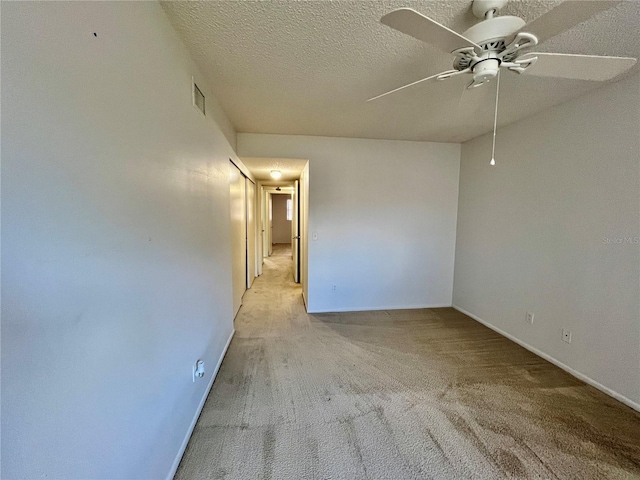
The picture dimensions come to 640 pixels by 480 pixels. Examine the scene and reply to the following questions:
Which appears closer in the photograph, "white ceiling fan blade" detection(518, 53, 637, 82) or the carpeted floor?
"white ceiling fan blade" detection(518, 53, 637, 82)

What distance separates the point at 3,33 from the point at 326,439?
6.98 ft

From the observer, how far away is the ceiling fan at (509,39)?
1046 millimetres

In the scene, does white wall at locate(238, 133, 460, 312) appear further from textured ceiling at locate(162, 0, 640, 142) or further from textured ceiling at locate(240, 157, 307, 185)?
textured ceiling at locate(162, 0, 640, 142)

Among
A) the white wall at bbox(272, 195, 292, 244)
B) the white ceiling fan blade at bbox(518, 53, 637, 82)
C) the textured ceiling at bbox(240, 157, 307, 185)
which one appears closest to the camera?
the white ceiling fan blade at bbox(518, 53, 637, 82)

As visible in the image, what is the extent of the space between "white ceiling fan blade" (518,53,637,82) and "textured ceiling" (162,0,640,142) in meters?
0.27

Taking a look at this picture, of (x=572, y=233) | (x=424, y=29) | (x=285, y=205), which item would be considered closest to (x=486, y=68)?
(x=424, y=29)

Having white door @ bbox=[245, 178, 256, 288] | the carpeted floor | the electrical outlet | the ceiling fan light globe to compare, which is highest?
the ceiling fan light globe

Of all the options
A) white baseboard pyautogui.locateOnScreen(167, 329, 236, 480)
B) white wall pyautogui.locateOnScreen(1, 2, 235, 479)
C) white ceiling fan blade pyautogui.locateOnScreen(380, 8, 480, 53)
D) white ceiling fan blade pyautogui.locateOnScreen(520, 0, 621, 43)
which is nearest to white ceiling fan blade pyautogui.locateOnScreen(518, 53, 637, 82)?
white ceiling fan blade pyautogui.locateOnScreen(520, 0, 621, 43)

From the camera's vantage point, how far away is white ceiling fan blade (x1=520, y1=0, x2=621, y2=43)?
3.34 ft

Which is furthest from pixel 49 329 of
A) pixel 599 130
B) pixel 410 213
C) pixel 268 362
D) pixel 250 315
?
pixel 410 213

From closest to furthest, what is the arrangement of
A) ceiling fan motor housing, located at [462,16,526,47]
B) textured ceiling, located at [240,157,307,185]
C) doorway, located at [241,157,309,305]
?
ceiling fan motor housing, located at [462,16,526,47], textured ceiling, located at [240,157,307,185], doorway, located at [241,157,309,305]

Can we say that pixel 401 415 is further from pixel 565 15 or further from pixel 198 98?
pixel 198 98

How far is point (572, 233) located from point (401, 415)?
2.20 m

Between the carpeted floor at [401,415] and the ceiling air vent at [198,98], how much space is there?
215 cm
